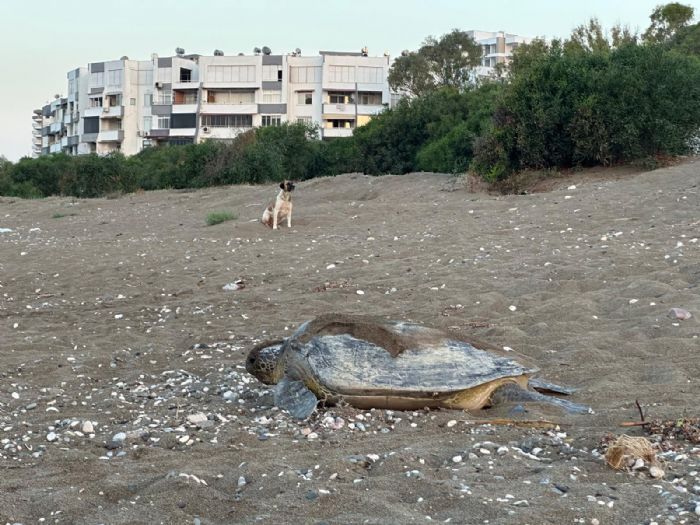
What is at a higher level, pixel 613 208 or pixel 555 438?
pixel 613 208

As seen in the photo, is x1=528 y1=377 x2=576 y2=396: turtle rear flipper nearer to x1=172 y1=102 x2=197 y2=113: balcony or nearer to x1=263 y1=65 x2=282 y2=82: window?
x1=263 y1=65 x2=282 y2=82: window

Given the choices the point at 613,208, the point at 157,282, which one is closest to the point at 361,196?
the point at 613,208

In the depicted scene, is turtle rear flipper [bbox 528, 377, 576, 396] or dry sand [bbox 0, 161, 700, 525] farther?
turtle rear flipper [bbox 528, 377, 576, 396]

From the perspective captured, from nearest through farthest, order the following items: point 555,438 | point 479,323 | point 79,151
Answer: point 555,438
point 479,323
point 79,151

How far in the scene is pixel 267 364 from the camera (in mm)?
6316

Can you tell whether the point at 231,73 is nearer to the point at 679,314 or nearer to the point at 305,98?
the point at 305,98

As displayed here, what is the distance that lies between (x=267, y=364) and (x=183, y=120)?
2901 inches

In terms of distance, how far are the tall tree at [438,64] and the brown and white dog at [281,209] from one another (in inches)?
1641

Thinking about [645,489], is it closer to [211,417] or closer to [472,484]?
[472,484]

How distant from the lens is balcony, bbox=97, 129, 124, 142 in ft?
267

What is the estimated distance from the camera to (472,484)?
4.18 m

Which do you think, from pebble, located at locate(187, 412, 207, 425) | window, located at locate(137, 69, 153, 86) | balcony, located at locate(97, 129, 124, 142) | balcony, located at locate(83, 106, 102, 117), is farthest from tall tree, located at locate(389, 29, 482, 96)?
pebble, located at locate(187, 412, 207, 425)

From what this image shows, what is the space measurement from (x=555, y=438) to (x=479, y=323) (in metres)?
3.13

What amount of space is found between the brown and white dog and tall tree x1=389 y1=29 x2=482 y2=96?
41.7m
